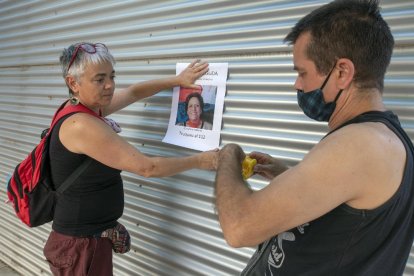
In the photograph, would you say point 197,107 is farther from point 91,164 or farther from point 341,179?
Answer: point 341,179

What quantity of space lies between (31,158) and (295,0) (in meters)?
1.85

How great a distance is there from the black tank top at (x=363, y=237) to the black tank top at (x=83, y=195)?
1344 mm

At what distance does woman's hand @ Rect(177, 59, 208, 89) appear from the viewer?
2371 millimetres

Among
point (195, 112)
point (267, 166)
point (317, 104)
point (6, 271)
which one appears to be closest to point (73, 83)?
point (195, 112)

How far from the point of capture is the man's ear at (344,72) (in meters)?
1.23

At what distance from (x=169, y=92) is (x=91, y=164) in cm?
76

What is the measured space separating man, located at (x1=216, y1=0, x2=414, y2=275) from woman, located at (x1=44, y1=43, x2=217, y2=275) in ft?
2.71

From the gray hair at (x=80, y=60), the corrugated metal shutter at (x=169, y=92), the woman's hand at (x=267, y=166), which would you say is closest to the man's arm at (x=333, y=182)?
the woman's hand at (x=267, y=166)

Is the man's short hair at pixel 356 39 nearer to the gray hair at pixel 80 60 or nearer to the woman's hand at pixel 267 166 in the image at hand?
the woman's hand at pixel 267 166

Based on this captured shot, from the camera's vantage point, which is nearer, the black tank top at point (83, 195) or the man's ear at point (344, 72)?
the man's ear at point (344, 72)

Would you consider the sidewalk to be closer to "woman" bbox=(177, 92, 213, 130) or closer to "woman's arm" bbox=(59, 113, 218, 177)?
"woman's arm" bbox=(59, 113, 218, 177)

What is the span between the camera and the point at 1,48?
462 centimetres

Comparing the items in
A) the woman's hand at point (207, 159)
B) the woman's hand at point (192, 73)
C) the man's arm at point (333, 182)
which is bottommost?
the woman's hand at point (207, 159)

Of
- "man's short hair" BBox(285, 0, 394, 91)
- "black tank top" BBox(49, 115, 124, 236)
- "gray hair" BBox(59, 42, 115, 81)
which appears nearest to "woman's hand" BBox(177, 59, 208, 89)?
"gray hair" BBox(59, 42, 115, 81)
